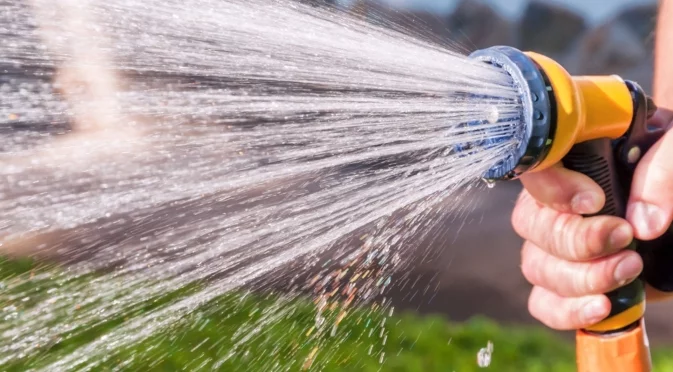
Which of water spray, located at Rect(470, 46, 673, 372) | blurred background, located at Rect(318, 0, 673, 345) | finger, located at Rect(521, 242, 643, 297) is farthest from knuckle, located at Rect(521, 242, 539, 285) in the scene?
blurred background, located at Rect(318, 0, 673, 345)

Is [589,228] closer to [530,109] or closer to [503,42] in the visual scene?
[530,109]

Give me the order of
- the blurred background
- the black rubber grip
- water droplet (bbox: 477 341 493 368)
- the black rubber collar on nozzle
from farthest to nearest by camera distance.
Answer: the blurred background, water droplet (bbox: 477 341 493 368), the black rubber grip, the black rubber collar on nozzle

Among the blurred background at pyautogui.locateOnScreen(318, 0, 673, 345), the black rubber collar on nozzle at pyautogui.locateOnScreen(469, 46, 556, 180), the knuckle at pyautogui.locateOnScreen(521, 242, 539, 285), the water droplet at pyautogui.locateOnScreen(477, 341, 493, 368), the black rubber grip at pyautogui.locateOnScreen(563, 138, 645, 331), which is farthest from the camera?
the blurred background at pyautogui.locateOnScreen(318, 0, 673, 345)

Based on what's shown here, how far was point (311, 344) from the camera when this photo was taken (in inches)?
60.5

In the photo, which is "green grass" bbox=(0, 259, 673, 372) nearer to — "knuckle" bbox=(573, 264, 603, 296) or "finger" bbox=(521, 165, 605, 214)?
"knuckle" bbox=(573, 264, 603, 296)

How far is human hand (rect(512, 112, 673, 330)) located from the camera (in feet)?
2.43

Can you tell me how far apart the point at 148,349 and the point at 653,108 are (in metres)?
1.25

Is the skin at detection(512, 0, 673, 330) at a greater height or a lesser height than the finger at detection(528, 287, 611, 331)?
greater

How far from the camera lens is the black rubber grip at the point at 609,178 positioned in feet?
2.35

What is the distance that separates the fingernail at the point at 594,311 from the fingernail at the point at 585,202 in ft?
0.40

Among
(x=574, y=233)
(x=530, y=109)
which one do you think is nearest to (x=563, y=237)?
(x=574, y=233)

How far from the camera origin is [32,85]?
1.78m

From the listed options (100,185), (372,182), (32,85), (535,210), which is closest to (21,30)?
(32,85)

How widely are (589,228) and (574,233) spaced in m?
0.03
